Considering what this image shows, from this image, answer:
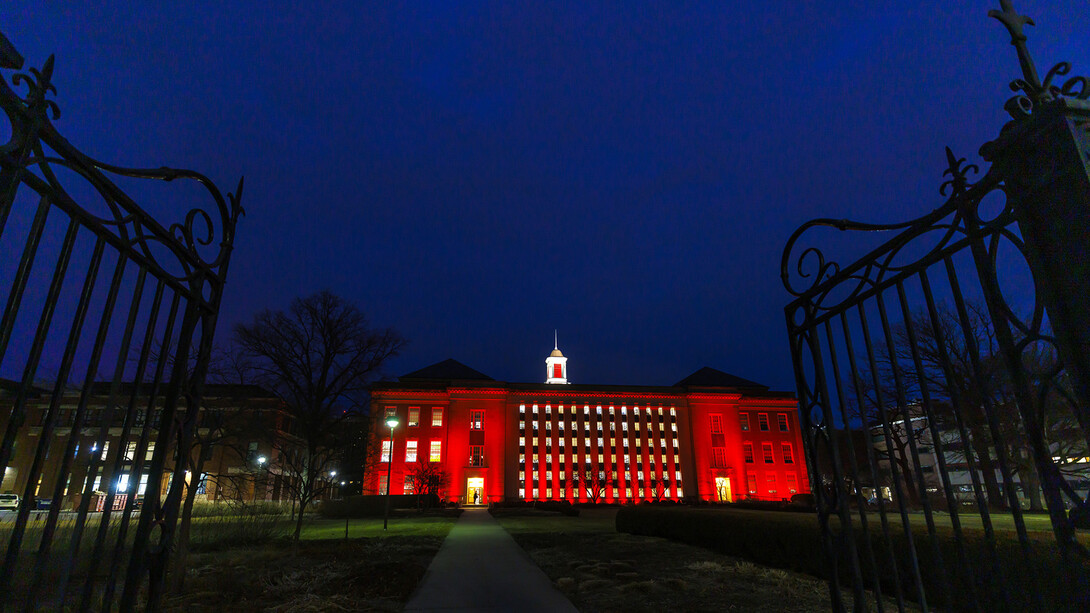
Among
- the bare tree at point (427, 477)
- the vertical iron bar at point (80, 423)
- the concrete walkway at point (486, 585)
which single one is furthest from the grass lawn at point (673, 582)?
the bare tree at point (427, 477)

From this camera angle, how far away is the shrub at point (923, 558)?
11.5 feet

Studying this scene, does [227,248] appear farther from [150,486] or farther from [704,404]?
[704,404]

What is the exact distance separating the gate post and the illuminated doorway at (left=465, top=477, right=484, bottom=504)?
58302 mm

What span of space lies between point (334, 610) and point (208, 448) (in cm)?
334

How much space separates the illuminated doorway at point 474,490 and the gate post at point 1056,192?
58.3m

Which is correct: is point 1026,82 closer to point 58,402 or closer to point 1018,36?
point 1018,36

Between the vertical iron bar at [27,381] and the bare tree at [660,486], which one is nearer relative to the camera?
the vertical iron bar at [27,381]

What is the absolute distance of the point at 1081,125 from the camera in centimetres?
299

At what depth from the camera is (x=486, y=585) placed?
9008mm

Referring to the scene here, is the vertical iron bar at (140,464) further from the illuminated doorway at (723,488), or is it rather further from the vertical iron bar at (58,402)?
the illuminated doorway at (723,488)

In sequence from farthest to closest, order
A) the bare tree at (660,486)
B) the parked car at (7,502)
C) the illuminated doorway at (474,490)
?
the bare tree at (660,486), the illuminated doorway at (474,490), the parked car at (7,502)

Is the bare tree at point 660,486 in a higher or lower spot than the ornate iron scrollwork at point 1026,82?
lower

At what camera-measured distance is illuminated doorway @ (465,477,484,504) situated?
57.1 m

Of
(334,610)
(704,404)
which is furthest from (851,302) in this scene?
(704,404)
